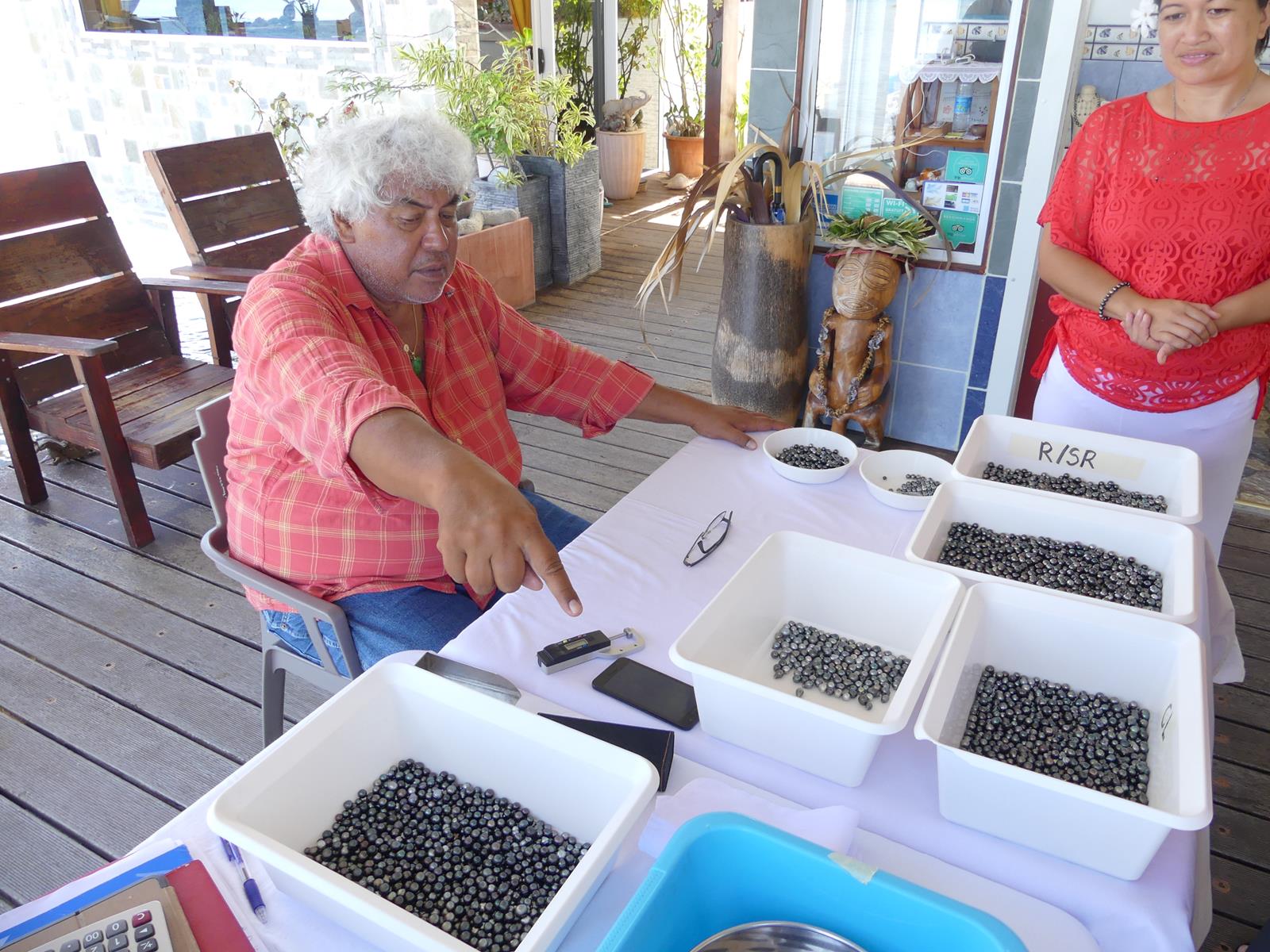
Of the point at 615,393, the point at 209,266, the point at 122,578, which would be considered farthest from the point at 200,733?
the point at 209,266

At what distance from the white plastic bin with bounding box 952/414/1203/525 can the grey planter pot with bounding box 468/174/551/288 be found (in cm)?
362

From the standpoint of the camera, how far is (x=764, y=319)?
9.71 ft

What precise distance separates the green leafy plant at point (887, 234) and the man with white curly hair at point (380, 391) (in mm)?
1364

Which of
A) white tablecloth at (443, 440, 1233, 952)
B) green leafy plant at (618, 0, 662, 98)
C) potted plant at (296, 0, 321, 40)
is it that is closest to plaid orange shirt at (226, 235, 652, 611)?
white tablecloth at (443, 440, 1233, 952)

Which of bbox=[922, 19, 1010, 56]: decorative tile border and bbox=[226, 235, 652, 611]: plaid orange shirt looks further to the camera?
bbox=[922, 19, 1010, 56]: decorative tile border

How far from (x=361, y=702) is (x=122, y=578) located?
77.4 inches

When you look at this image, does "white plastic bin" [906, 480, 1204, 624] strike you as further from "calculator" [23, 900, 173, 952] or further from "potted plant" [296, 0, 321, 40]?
"potted plant" [296, 0, 321, 40]

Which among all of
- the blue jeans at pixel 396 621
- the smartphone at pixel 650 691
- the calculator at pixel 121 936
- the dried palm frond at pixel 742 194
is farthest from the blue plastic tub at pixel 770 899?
the dried palm frond at pixel 742 194

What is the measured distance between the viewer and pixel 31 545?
2668mm

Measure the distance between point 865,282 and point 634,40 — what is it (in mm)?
5335

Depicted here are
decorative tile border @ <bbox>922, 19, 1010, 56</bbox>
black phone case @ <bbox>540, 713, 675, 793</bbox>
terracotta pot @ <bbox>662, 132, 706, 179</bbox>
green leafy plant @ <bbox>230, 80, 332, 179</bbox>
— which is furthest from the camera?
terracotta pot @ <bbox>662, 132, 706, 179</bbox>

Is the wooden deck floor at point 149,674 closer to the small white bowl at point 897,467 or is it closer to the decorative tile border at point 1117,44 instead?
the small white bowl at point 897,467

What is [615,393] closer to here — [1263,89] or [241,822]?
[241,822]

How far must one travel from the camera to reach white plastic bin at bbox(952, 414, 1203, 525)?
56.2 inches
